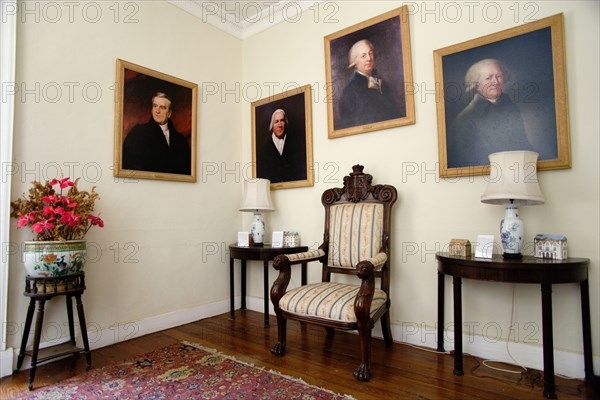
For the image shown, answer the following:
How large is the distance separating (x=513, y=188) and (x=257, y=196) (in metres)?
2.23

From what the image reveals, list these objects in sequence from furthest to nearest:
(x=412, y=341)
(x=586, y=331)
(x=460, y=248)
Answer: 1. (x=412, y=341)
2. (x=460, y=248)
3. (x=586, y=331)

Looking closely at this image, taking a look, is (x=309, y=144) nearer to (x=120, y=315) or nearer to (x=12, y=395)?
(x=120, y=315)

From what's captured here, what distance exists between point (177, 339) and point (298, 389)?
142 cm

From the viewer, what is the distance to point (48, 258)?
2.29 m

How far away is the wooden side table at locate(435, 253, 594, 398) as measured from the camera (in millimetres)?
1975

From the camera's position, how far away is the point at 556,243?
85.1 inches

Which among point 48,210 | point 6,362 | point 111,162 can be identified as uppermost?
point 111,162

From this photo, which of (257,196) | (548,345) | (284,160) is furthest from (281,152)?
(548,345)

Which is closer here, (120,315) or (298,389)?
(298,389)

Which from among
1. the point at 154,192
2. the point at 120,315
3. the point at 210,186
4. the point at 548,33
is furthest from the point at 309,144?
the point at 120,315

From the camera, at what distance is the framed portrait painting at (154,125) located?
123 inches

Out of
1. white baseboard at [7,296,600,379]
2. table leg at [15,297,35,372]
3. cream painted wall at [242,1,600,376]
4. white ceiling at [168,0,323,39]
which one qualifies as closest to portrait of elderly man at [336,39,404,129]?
cream painted wall at [242,1,600,376]

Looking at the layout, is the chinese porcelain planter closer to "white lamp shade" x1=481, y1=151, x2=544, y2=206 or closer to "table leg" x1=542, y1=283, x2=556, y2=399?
"white lamp shade" x1=481, y1=151, x2=544, y2=206

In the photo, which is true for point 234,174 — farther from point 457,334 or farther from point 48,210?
point 457,334
